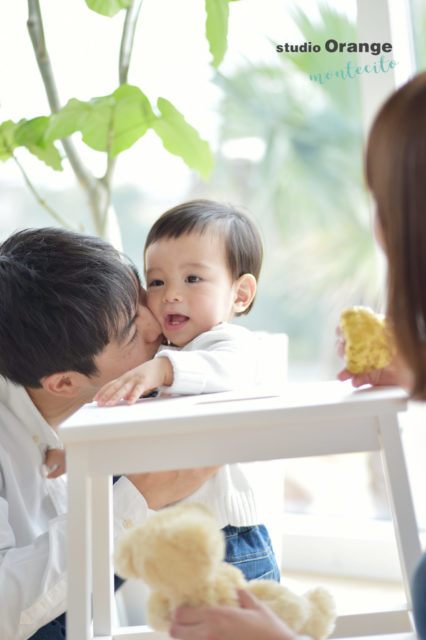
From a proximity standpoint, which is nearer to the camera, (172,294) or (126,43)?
(172,294)

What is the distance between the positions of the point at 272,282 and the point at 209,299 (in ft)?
5.93

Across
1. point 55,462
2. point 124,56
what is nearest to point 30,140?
point 124,56

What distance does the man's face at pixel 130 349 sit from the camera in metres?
1.01

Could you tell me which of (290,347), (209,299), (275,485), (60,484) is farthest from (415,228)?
(290,347)

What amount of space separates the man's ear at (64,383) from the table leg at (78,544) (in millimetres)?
312

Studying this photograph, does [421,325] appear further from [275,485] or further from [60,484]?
[60,484]

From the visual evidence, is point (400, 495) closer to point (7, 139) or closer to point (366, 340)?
point (366, 340)

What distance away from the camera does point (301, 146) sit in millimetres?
2484

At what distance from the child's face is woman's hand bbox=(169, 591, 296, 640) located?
54 cm

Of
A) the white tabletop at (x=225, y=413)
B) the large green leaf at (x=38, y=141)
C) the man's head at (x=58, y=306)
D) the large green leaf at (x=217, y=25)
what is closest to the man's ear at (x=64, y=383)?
the man's head at (x=58, y=306)

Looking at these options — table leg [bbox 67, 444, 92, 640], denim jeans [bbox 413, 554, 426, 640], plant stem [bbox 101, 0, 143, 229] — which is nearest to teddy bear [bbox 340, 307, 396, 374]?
denim jeans [bbox 413, 554, 426, 640]

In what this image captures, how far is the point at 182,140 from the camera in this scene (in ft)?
4.29

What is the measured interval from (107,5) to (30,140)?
30 cm

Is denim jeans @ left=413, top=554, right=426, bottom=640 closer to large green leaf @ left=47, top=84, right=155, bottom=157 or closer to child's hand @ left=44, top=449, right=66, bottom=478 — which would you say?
child's hand @ left=44, top=449, right=66, bottom=478
